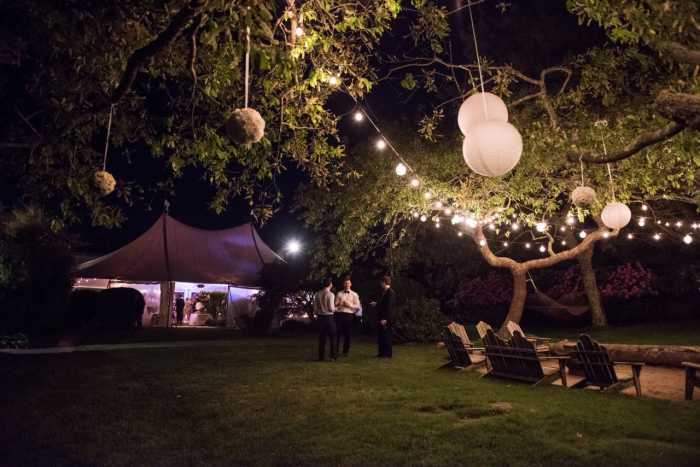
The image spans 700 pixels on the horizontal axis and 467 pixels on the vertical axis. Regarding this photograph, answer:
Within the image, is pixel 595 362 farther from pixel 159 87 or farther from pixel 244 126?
pixel 159 87

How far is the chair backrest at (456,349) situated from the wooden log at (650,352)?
175cm

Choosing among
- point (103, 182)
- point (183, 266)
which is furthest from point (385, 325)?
point (183, 266)

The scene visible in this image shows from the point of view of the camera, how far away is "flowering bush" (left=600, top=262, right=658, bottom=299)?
17.6 metres

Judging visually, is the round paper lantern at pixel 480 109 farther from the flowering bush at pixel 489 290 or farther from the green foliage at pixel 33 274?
the flowering bush at pixel 489 290

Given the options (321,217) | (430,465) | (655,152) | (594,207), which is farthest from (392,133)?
(430,465)

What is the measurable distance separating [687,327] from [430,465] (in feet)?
53.3

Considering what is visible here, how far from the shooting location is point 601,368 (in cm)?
703

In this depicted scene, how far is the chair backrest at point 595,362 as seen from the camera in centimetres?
693

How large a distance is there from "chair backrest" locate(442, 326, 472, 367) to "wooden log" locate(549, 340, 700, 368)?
1.75m

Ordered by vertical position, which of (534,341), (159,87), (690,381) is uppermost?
(159,87)

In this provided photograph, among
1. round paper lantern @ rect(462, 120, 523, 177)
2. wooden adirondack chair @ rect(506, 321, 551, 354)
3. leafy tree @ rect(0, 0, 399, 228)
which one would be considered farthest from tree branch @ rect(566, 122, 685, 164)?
wooden adirondack chair @ rect(506, 321, 551, 354)

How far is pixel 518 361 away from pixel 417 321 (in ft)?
23.2

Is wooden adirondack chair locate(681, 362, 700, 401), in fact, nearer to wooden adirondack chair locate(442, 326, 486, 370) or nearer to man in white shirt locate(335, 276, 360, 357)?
wooden adirondack chair locate(442, 326, 486, 370)

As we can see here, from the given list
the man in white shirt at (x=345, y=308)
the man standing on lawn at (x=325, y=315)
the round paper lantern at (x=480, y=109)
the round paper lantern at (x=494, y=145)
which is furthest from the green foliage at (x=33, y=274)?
the round paper lantern at (x=494, y=145)
